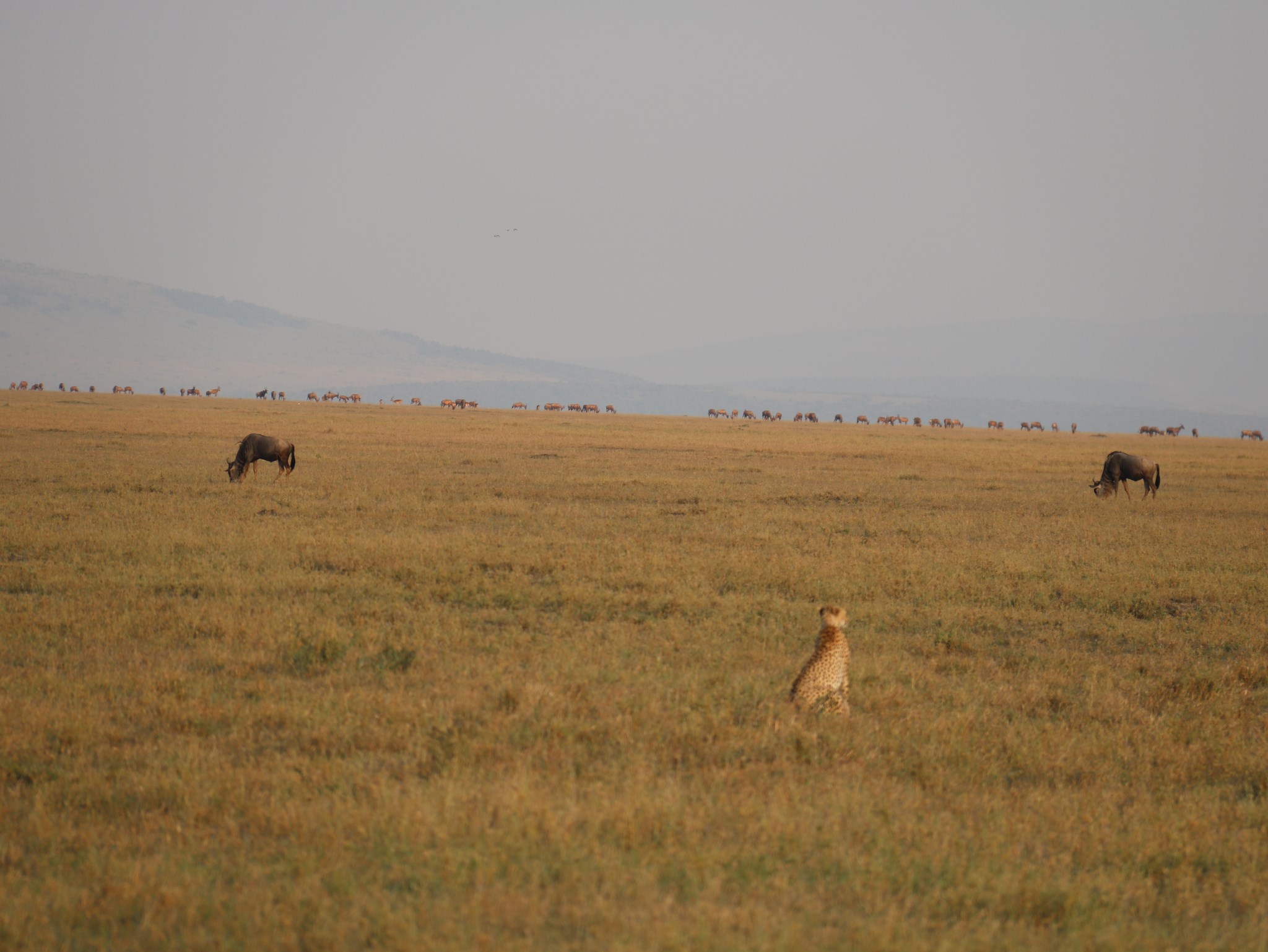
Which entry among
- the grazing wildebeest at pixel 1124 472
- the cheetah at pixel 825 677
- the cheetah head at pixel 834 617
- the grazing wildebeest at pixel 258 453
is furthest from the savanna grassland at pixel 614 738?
the grazing wildebeest at pixel 1124 472

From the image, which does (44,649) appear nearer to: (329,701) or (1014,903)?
(329,701)

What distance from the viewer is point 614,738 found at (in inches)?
271

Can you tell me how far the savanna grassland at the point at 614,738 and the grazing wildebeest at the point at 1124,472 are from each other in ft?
25.7

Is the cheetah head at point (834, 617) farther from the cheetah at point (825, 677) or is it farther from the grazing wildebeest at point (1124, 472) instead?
the grazing wildebeest at point (1124, 472)

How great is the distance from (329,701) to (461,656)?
1609 millimetres

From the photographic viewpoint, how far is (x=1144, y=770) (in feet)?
22.3

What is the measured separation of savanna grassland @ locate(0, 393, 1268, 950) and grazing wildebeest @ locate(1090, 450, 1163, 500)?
782 centimetres

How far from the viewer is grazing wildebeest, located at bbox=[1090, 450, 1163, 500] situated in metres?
25.2

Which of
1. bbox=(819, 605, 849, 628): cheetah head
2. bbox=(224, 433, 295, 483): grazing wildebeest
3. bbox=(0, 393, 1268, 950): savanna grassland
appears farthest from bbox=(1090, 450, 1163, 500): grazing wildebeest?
bbox=(819, 605, 849, 628): cheetah head

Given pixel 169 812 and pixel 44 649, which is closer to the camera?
pixel 169 812

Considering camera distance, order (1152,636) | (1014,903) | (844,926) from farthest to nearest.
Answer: (1152,636) → (1014,903) → (844,926)

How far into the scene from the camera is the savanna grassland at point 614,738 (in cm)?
460

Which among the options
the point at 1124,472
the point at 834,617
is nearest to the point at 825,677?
the point at 834,617

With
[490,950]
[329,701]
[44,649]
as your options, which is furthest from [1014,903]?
[44,649]
